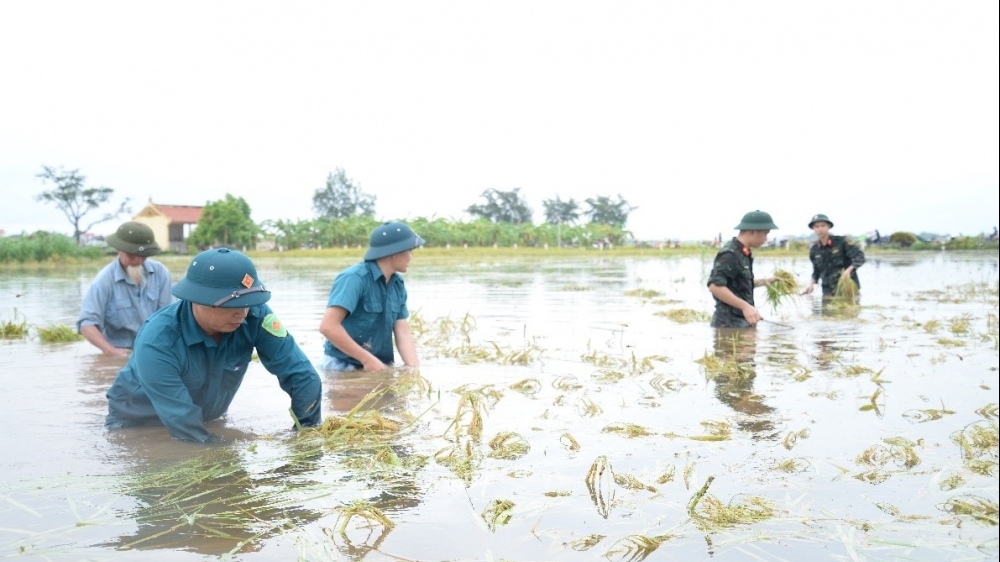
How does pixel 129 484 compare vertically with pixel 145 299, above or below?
below

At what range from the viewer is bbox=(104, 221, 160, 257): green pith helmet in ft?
22.0

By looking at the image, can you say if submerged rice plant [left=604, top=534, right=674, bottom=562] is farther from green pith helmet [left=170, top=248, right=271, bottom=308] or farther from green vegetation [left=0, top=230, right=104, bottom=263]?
green vegetation [left=0, top=230, right=104, bottom=263]

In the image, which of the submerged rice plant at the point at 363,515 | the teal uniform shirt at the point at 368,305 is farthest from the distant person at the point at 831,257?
the submerged rice plant at the point at 363,515

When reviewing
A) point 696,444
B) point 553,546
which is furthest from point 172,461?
point 696,444

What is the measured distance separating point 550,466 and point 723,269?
4.73 m

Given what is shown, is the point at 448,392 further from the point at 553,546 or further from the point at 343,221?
the point at 343,221

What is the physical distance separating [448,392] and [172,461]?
2.26 m

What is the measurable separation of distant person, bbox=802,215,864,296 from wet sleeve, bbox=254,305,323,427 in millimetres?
9773

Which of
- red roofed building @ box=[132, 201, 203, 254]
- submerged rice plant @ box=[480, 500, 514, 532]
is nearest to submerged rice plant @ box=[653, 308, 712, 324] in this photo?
submerged rice plant @ box=[480, 500, 514, 532]

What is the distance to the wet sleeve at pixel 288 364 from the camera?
429cm

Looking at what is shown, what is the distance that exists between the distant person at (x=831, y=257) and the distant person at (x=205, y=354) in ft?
32.5

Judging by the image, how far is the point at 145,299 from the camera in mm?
7094

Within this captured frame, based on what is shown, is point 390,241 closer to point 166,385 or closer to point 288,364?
point 288,364

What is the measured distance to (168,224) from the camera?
56562mm
